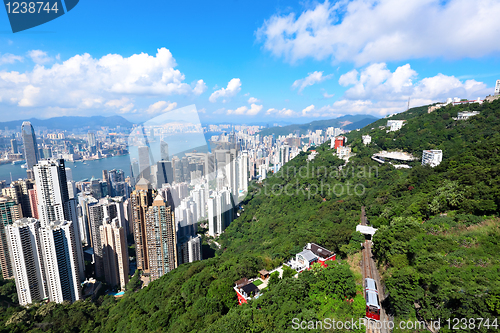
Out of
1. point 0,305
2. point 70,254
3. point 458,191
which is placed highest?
point 458,191

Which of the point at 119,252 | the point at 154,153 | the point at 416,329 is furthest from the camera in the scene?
the point at 119,252

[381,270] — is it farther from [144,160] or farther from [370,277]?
[144,160]

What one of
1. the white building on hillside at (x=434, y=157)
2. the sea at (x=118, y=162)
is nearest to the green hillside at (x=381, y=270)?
the white building on hillside at (x=434, y=157)

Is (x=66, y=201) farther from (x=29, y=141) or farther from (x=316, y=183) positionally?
(x=316, y=183)

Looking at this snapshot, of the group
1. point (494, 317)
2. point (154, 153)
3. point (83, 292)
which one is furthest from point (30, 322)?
point (494, 317)

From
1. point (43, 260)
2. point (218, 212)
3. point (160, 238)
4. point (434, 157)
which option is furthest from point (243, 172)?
point (43, 260)

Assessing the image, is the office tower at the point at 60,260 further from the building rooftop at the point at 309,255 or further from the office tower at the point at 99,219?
the building rooftop at the point at 309,255
